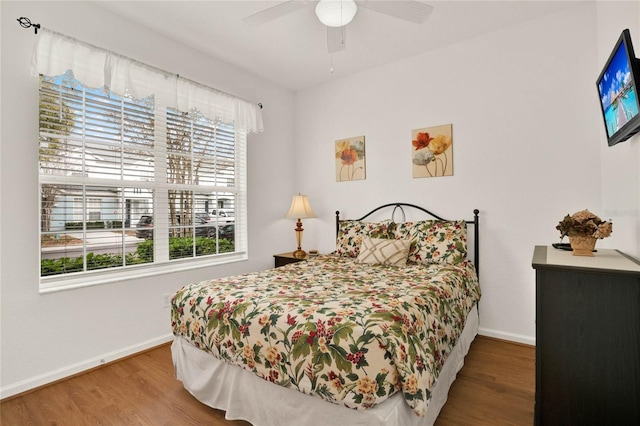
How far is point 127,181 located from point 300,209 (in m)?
1.79

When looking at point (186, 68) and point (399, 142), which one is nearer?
point (186, 68)

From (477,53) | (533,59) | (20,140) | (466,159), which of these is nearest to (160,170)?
(20,140)

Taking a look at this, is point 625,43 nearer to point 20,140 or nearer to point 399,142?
point 399,142

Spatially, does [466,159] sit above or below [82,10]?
below

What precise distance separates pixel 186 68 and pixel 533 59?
10.2 ft

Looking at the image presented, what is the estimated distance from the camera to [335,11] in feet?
6.91

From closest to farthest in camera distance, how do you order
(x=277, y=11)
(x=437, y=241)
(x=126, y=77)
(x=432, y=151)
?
(x=277, y=11), (x=126, y=77), (x=437, y=241), (x=432, y=151)

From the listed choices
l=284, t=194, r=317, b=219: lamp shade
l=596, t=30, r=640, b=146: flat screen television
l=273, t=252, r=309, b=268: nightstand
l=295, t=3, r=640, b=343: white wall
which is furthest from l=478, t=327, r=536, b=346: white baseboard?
l=284, t=194, r=317, b=219: lamp shade

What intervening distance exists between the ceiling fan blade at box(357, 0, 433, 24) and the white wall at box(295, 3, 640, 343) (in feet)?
4.30

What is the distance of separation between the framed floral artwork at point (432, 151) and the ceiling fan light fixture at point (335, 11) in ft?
4.93

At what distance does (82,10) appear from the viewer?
242cm

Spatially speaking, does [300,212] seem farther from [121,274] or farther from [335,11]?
[335,11]

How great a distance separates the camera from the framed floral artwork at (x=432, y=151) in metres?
3.18

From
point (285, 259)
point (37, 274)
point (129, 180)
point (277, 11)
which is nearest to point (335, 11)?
point (277, 11)
